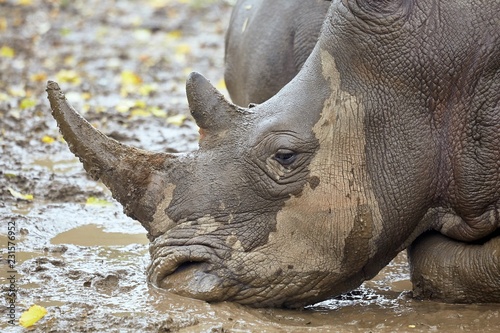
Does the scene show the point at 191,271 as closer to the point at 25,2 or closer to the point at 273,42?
the point at 273,42

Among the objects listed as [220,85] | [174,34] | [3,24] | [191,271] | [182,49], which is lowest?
[191,271]

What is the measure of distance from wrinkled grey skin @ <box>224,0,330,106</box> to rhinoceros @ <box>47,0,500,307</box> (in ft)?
4.14

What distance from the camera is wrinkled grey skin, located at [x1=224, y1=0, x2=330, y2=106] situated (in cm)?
662

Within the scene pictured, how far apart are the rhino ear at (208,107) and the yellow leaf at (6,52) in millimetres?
8416

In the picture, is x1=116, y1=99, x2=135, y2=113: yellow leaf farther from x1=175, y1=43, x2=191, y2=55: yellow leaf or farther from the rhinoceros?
the rhinoceros

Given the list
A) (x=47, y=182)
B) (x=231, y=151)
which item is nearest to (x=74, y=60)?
(x=47, y=182)

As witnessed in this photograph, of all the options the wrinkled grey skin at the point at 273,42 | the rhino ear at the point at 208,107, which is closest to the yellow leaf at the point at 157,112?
the wrinkled grey skin at the point at 273,42

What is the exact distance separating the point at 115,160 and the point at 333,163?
108cm

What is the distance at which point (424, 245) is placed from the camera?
220 inches

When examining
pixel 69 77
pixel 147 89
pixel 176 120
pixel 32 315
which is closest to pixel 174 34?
pixel 69 77

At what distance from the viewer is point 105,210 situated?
728cm

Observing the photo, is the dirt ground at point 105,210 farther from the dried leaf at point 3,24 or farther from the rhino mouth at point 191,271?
the dried leaf at point 3,24

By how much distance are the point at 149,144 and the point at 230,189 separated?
12.6ft

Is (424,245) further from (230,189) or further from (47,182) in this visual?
(47,182)
